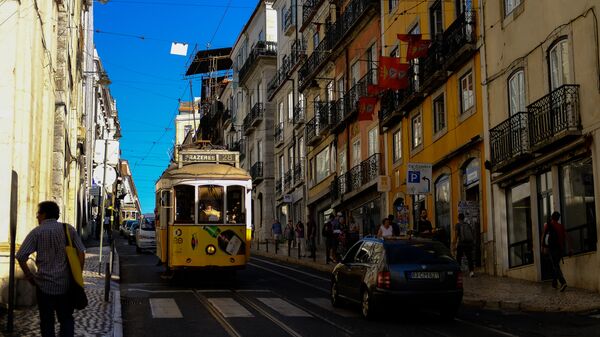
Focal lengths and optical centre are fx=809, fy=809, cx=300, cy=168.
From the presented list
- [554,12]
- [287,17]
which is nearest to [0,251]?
[554,12]

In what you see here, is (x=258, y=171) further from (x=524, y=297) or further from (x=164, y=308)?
(x=164, y=308)

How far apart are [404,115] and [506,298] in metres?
14.6

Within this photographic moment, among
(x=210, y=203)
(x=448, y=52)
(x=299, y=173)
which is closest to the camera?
(x=210, y=203)

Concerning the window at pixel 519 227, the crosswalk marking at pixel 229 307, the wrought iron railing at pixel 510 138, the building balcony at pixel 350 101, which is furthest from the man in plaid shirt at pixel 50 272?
the building balcony at pixel 350 101

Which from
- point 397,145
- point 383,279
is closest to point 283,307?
point 383,279

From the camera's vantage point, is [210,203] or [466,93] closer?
[210,203]

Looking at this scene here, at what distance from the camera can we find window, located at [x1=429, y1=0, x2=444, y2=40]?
1051 inches

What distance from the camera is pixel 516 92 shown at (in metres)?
21.3

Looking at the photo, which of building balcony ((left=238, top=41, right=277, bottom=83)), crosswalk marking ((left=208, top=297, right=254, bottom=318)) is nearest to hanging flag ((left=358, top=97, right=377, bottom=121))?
crosswalk marking ((left=208, top=297, right=254, bottom=318))

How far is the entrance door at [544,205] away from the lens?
19500 millimetres

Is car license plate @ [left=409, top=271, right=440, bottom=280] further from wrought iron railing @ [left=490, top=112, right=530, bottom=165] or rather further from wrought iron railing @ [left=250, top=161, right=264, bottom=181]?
wrought iron railing @ [left=250, top=161, right=264, bottom=181]

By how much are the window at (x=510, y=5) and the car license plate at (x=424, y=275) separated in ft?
34.4

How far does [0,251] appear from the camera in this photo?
43.5 feet

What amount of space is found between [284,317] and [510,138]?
9631 mm
